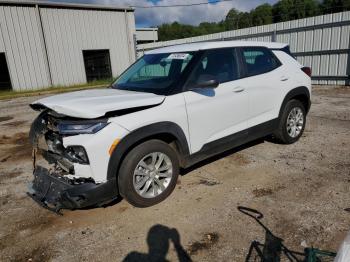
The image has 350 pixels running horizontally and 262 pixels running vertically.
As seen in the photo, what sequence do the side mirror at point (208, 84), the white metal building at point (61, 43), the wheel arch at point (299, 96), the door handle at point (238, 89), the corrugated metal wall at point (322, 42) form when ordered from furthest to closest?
the white metal building at point (61, 43) < the corrugated metal wall at point (322, 42) < the wheel arch at point (299, 96) < the door handle at point (238, 89) < the side mirror at point (208, 84)

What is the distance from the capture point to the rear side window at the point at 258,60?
4605mm

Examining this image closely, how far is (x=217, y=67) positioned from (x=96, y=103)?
5.96 feet

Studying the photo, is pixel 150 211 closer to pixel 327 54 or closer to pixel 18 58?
pixel 327 54

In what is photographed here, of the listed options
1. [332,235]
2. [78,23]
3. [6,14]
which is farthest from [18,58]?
[332,235]

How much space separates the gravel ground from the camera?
9.65ft

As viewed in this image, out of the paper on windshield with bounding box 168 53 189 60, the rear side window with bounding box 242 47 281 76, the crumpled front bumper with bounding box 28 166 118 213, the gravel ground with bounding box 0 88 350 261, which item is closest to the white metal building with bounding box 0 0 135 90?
the gravel ground with bounding box 0 88 350 261

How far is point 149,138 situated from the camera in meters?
3.58

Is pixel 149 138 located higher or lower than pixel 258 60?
lower

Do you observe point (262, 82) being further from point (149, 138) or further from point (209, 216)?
point (209, 216)

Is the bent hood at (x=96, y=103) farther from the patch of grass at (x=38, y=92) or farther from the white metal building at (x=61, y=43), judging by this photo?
the white metal building at (x=61, y=43)

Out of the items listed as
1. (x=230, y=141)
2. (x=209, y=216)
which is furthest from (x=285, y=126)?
(x=209, y=216)

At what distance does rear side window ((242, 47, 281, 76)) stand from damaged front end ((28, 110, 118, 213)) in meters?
2.51

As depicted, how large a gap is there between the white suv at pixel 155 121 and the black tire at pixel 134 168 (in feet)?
0.04

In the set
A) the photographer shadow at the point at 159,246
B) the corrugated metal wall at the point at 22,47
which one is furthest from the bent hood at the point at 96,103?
the corrugated metal wall at the point at 22,47
